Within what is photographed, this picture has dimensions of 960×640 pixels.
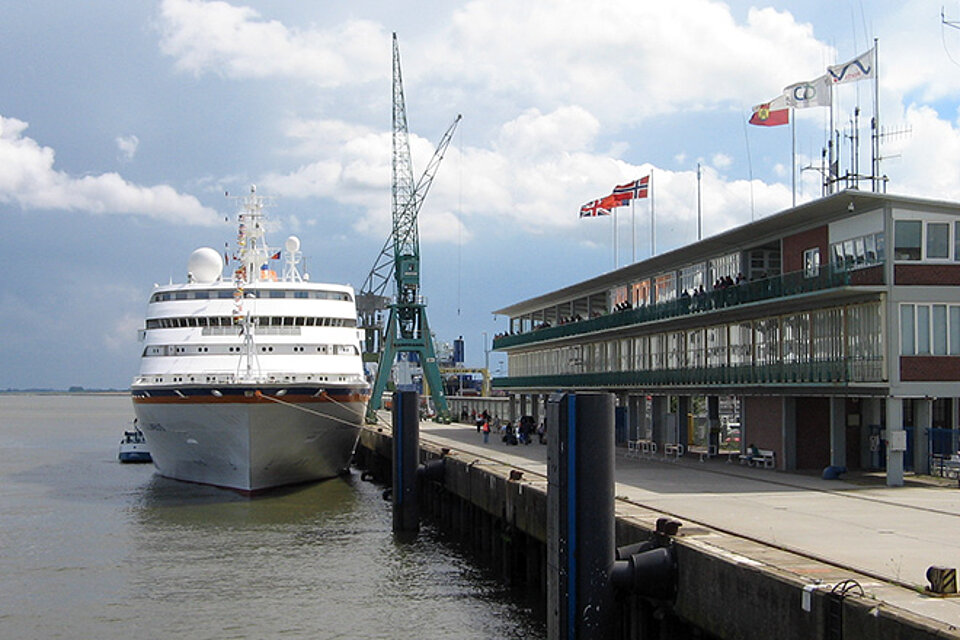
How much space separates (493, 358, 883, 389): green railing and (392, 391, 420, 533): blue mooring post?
33.7 ft

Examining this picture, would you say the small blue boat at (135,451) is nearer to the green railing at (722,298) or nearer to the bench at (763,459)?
the green railing at (722,298)

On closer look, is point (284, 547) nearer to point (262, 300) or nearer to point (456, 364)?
point (262, 300)

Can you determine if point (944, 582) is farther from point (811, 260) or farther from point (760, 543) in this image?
point (811, 260)

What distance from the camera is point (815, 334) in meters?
30.0

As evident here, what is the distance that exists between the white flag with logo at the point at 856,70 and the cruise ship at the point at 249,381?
22905 millimetres

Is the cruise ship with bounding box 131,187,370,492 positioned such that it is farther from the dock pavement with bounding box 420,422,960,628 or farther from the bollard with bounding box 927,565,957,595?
the bollard with bounding box 927,565,957,595

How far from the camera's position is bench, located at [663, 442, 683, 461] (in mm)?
38244

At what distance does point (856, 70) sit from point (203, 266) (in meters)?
33.5

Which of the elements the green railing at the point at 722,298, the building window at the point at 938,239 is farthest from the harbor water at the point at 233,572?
the building window at the point at 938,239

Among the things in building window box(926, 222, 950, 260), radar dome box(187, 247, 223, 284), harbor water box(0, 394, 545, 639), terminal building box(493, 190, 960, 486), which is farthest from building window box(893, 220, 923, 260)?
radar dome box(187, 247, 223, 284)

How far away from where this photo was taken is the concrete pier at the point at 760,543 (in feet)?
39.1

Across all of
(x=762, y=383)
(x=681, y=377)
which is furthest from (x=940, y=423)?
(x=681, y=377)

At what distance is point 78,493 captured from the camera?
145 feet

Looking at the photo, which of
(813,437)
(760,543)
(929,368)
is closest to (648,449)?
(813,437)
